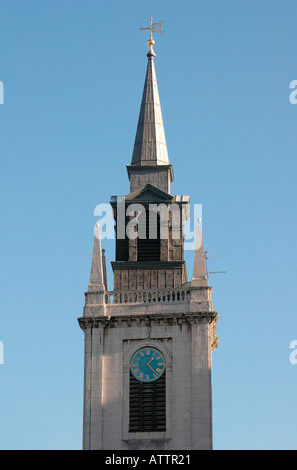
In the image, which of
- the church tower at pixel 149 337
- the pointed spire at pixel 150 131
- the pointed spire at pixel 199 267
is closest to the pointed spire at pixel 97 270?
the church tower at pixel 149 337

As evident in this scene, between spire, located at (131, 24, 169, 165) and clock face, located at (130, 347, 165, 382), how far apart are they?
12.8 m

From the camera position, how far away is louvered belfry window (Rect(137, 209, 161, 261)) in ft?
262

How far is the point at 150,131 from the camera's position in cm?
8406

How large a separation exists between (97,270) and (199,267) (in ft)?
18.5

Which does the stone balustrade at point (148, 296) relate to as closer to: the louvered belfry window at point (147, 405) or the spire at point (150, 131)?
the louvered belfry window at point (147, 405)

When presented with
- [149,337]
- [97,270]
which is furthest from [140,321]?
[97,270]

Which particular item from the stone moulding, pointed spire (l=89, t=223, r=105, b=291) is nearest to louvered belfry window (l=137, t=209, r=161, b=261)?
pointed spire (l=89, t=223, r=105, b=291)

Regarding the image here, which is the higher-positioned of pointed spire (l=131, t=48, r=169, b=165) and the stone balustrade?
pointed spire (l=131, t=48, r=169, b=165)

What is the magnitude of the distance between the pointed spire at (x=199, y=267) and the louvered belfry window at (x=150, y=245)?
297cm

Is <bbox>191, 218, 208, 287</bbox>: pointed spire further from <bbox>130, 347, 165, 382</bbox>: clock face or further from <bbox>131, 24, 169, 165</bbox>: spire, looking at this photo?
<bbox>131, 24, 169, 165</bbox>: spire

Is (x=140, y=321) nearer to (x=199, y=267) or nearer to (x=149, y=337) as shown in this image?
(x=149, y=337)
